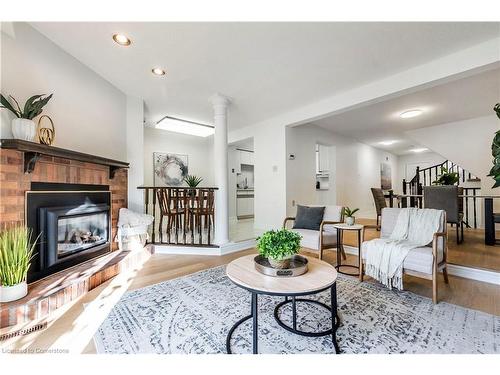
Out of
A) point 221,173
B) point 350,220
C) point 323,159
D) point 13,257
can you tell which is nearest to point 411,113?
point 323,159

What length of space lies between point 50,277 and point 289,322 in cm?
228

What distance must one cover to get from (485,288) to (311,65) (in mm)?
3094

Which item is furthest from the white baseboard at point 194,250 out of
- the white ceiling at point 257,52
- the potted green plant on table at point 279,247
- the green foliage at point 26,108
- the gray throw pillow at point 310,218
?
the white ceiling at point 257,52

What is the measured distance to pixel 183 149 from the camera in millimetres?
6258

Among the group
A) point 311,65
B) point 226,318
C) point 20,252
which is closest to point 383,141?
point 311,65

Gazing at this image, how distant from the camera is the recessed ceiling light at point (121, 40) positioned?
91.3 inches

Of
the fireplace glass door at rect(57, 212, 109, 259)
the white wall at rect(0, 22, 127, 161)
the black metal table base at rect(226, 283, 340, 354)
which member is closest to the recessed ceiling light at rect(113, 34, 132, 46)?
the white wall at rect(0, 22, 127, 161)

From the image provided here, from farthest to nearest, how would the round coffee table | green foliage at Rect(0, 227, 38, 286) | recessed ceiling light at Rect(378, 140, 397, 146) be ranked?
recessed ceiling light at Rect(378, 140, 397, 146) < green foliage at Rect(0, 227, 38, 286) < the round coffee table

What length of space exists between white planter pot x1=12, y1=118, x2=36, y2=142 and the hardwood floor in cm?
154

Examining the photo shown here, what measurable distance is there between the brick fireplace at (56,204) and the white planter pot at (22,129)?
13 cm

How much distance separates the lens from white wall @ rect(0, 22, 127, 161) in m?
2.12

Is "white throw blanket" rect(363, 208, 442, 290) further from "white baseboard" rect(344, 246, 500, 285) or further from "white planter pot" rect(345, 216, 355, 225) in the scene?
"white baseboard" rect(344, 246, 500, 285)

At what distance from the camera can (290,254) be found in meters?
1.58
